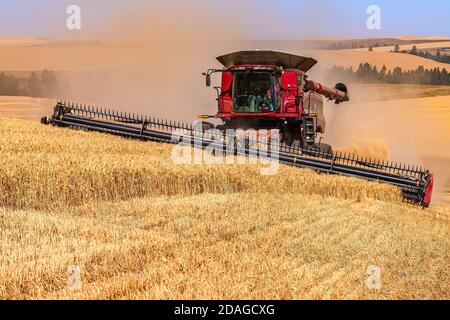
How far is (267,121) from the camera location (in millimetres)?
14500

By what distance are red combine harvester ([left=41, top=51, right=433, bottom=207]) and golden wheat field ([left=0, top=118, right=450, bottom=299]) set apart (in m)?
0.52

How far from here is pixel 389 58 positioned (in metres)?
53.4

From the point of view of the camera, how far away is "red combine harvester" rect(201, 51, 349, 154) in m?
14.0

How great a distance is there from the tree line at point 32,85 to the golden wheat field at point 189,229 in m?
26.4

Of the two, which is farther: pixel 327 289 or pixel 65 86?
pixel 65 86

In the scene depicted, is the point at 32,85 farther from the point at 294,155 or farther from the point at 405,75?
the point at 294,155

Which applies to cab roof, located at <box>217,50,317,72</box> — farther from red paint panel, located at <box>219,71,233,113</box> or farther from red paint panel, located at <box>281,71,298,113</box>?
red paint panel, located at <box>281,71,298,113</box>

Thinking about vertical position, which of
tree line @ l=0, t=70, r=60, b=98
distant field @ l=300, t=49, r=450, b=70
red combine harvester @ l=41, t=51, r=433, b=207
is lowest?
red combine harvester @ l=41, t=51, r=433, b=207

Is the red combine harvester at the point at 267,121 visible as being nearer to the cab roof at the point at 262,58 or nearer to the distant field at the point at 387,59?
the cab roof at the point at 262,58

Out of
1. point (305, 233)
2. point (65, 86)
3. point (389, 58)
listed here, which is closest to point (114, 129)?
point (305, 233)

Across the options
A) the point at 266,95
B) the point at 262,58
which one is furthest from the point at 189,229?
the point at 262,58

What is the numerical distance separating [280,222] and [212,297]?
12.1 feet

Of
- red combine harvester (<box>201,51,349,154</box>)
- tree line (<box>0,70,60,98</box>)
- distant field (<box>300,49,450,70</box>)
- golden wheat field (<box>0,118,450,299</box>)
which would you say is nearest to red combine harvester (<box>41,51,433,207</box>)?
red combine harvester (<box>201,51,349,154</box>)

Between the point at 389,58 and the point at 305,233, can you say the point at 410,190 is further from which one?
the point at 389,58
